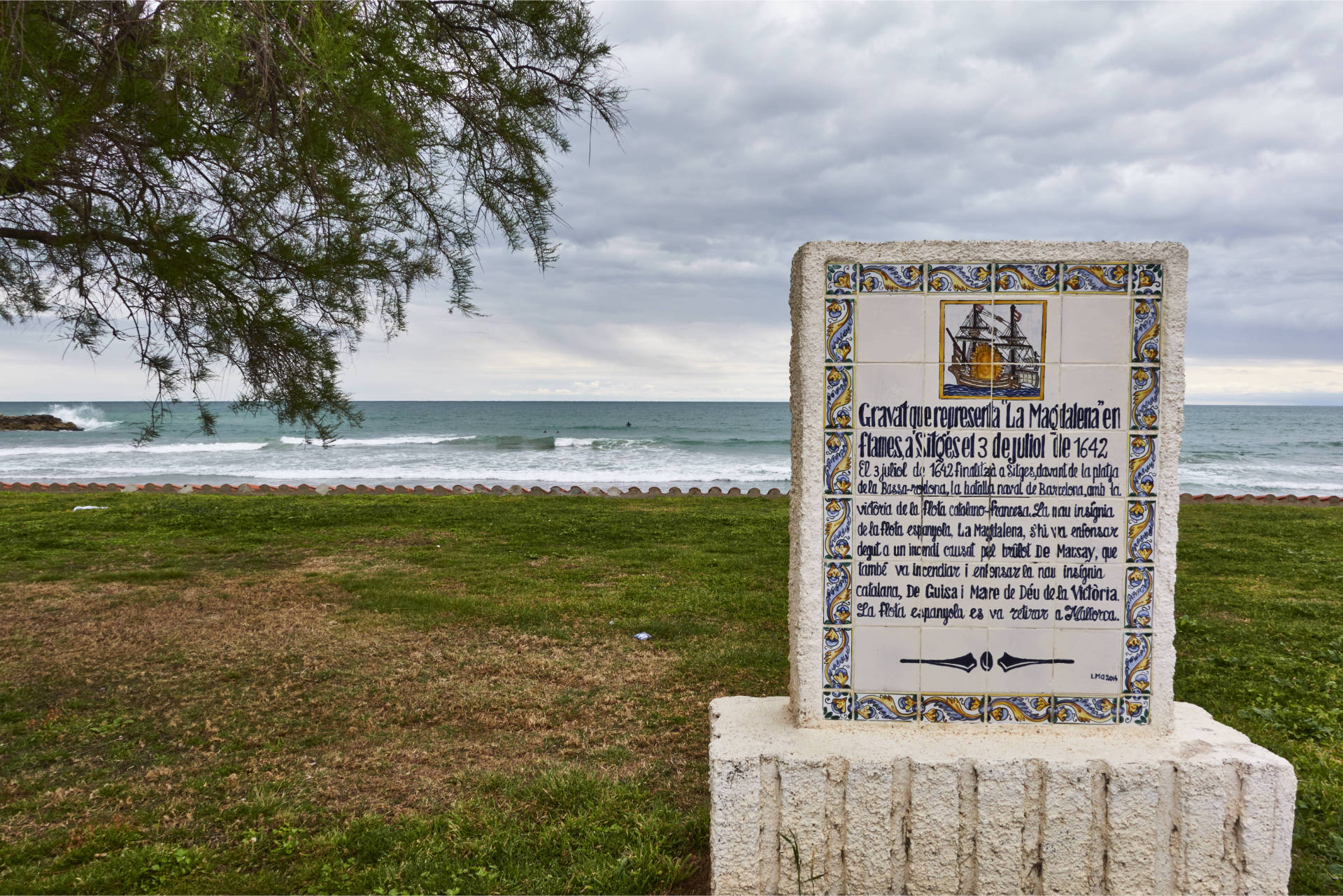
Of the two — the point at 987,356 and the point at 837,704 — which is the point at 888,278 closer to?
the point at 987,356

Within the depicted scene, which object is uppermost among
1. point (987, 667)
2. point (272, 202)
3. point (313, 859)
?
point (272, 202)

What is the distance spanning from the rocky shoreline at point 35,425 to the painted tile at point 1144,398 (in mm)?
57273

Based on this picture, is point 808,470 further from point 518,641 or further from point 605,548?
point 605,548

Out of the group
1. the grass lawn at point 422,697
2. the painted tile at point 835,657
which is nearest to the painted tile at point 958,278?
the painted tile at point 835,657

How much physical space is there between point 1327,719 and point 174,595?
817 centimetres

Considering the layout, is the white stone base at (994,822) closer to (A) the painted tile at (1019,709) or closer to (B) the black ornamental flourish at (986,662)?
(A) the painted tile at (1019,709)

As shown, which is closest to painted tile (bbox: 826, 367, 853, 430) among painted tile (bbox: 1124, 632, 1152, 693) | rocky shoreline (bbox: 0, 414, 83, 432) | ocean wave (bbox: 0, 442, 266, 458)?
painted tile (bbox: 1124, 632, 1152, 693)

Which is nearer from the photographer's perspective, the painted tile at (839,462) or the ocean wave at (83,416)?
the painted tile at (839,462)

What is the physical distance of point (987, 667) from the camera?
2939mm

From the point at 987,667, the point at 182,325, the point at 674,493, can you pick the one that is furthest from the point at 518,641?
the point at 674,493

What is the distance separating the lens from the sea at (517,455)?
22219mm

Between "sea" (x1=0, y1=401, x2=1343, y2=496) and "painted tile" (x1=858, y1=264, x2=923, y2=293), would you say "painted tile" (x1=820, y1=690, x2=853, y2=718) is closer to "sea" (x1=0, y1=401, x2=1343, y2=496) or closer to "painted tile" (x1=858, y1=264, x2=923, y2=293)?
"painted tile" (x1=858, y1=264, x2=923, y2=293)

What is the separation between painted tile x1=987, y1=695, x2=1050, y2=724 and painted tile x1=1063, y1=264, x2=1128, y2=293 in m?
1.53

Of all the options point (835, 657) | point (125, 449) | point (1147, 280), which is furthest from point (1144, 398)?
point (125, 449)
